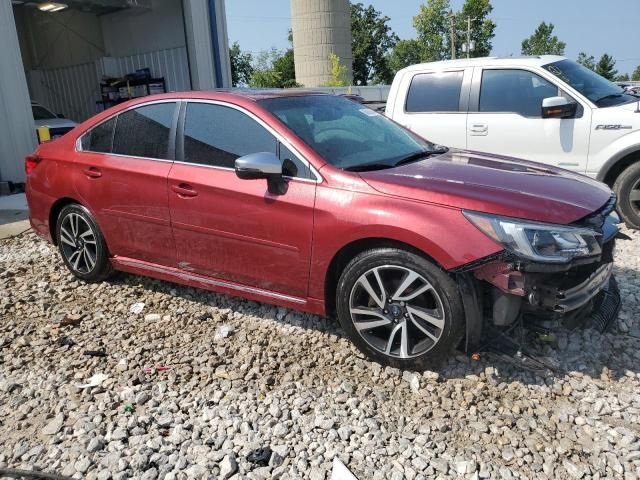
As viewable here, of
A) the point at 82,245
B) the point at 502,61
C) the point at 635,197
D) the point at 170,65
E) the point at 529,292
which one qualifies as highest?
the point at 170,65

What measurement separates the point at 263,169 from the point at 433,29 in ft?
212

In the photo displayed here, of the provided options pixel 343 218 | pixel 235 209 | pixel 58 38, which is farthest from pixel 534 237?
pixel 58 38

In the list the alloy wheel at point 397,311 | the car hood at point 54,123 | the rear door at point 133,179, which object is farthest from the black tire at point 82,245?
the car hood at point 54,123

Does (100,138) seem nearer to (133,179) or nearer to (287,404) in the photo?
(133,179)

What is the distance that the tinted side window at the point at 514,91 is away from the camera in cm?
627

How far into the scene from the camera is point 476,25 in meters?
63.3

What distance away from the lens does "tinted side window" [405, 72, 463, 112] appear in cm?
675

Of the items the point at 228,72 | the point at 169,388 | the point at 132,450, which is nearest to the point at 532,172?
the point at 169,388

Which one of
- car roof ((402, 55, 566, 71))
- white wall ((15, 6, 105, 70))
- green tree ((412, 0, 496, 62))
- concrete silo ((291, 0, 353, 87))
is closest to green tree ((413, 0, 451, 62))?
green tree ((412, 0, 496, 62))

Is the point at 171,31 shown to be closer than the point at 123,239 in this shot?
No

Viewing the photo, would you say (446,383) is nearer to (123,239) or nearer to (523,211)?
(523,211)

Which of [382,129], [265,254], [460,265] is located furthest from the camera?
[382,129]

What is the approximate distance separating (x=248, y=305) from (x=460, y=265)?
6.56 ft

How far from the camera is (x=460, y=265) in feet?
9.73
